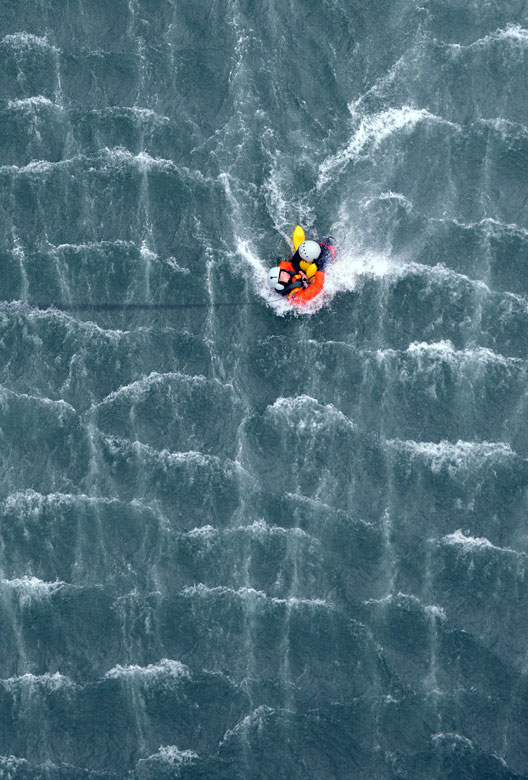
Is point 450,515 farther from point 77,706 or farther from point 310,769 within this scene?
point 77,706

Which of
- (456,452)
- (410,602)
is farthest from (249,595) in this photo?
(456,452)

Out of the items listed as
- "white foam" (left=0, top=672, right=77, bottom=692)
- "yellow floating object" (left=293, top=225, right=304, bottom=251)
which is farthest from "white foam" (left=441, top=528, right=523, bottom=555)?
"white foam" (left=0, top=672, right=77, bottom=692)

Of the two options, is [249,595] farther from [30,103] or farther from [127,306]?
[30,103]

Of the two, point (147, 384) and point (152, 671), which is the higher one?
point (147, 384)

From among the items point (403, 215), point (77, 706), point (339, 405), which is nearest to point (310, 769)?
point (77, 706)

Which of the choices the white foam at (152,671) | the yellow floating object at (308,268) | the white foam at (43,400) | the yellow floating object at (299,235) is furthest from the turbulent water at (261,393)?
the yellow floating object at (308,268)

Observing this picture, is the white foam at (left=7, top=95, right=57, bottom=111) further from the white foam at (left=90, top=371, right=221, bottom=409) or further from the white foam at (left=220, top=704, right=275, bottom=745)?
the white foam at (left=220, top=704, right=275, bottom=745)
